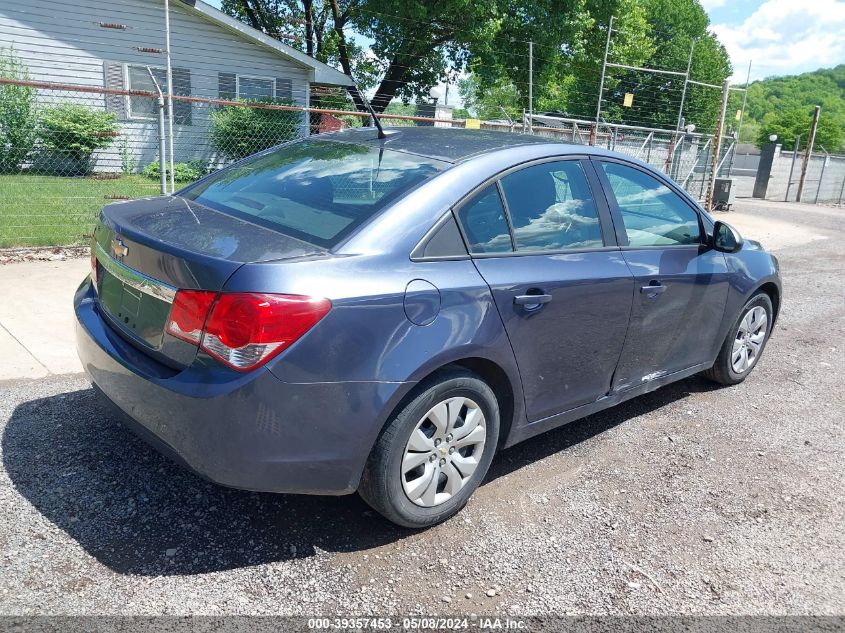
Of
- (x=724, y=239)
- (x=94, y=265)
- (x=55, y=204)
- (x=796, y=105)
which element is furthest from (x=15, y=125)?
(x=796, y=105)

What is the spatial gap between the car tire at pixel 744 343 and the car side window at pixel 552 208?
1756 millimetres

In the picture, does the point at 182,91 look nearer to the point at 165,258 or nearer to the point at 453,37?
the point at 453,37

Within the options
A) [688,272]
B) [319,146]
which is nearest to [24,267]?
[319,146]

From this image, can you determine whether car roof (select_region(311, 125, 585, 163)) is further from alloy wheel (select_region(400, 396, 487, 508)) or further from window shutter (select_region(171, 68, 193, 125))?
window shutter (select_region(171, 68, 193, 125))

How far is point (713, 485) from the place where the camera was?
359cm

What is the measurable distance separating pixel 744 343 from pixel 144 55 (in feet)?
48.4

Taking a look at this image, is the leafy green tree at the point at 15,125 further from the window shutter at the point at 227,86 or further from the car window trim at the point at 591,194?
the car window trim at the point at 591,194

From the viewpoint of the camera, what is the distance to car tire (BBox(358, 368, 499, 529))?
8.98 ft

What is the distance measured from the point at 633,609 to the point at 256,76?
55.7 ft

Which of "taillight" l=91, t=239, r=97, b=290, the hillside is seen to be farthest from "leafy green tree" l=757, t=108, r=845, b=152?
"taillight" l=91, t=239, r=97, b=290

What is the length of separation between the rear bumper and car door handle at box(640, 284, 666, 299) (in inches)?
66.5

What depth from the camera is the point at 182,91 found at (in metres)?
16.3

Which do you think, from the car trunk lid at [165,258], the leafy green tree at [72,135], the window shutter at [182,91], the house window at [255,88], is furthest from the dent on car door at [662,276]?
the house window at [255,88]

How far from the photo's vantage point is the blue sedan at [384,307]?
2.47 metres
